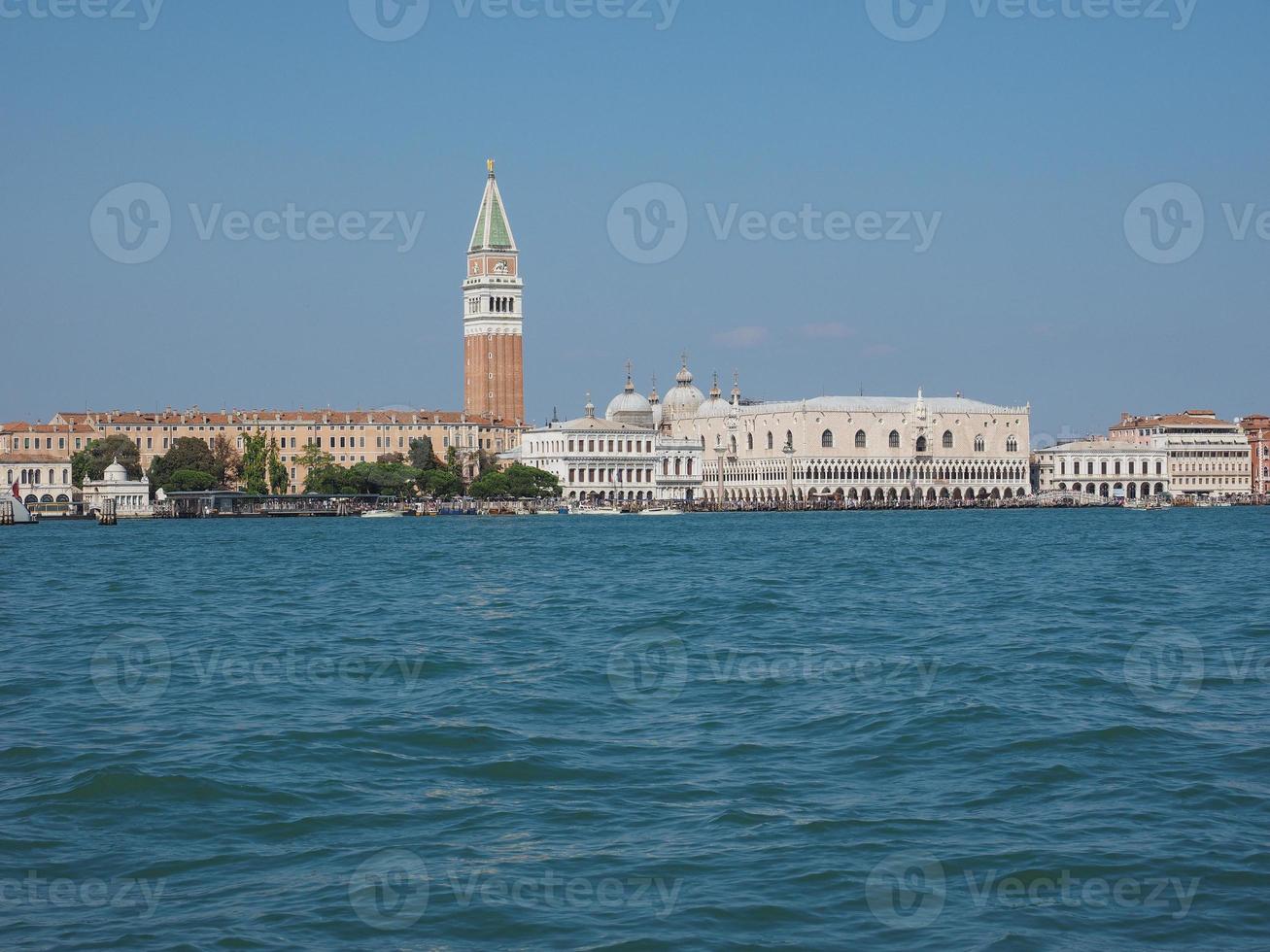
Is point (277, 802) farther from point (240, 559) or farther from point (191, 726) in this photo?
point (240, 559)

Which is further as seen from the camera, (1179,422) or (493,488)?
(1179,422)

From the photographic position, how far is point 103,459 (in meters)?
83.6

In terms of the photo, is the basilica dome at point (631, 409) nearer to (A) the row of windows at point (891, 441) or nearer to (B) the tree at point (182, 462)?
(A) the row of windows at point (891, 441)

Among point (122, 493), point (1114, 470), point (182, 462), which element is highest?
point (182, 462)

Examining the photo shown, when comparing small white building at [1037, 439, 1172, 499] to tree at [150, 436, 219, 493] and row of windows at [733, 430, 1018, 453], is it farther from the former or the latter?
tree at [150, 436, 219, 493]

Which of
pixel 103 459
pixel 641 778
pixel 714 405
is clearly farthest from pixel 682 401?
pixel 641 778

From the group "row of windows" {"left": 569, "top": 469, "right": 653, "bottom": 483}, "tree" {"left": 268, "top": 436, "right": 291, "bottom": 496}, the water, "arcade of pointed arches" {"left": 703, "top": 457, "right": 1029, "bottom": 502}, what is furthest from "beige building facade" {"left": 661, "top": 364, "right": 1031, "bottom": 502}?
the water

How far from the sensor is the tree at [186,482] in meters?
81.5

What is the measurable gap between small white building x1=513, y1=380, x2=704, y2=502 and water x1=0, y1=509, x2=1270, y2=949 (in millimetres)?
74472

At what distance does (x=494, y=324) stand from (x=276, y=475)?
2303cm

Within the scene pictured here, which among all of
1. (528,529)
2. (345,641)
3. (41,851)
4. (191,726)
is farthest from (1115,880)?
(528,529)

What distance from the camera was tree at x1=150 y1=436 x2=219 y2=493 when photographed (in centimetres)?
8212

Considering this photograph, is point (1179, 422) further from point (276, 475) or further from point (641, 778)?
point (641, 778)

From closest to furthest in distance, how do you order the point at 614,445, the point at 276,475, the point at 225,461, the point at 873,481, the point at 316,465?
the point at 276,475
the point at 225,461
the point at 316,465
the point at 614,445
the point at 873,481
